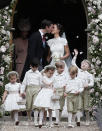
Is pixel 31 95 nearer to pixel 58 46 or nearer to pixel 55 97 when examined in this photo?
pixel 55 97

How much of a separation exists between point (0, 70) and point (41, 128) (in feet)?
7.49

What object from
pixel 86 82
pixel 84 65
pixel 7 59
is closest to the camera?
pixel 86 82

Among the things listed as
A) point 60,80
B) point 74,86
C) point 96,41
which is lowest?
point 74,86

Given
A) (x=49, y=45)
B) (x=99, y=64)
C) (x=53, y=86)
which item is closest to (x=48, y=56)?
(x=49, y=45)

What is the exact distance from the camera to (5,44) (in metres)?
11.7

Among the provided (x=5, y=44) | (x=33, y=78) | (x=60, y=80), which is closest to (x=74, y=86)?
(x=60, y=80)

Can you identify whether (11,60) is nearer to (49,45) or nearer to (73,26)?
(49,45)

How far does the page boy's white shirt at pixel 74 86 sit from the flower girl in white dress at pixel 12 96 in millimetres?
970

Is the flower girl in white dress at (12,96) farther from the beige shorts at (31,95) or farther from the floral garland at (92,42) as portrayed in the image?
the floral garland at (92,42)

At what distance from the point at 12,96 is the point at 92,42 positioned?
102 inches

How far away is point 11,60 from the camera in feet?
39.3

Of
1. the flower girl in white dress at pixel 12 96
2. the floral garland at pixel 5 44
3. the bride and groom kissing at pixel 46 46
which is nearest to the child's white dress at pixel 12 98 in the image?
the flower girl in white dress at pixel 12 96

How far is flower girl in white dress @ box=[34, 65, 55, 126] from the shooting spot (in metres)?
9.86

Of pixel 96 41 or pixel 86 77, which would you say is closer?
pixel 86 77
